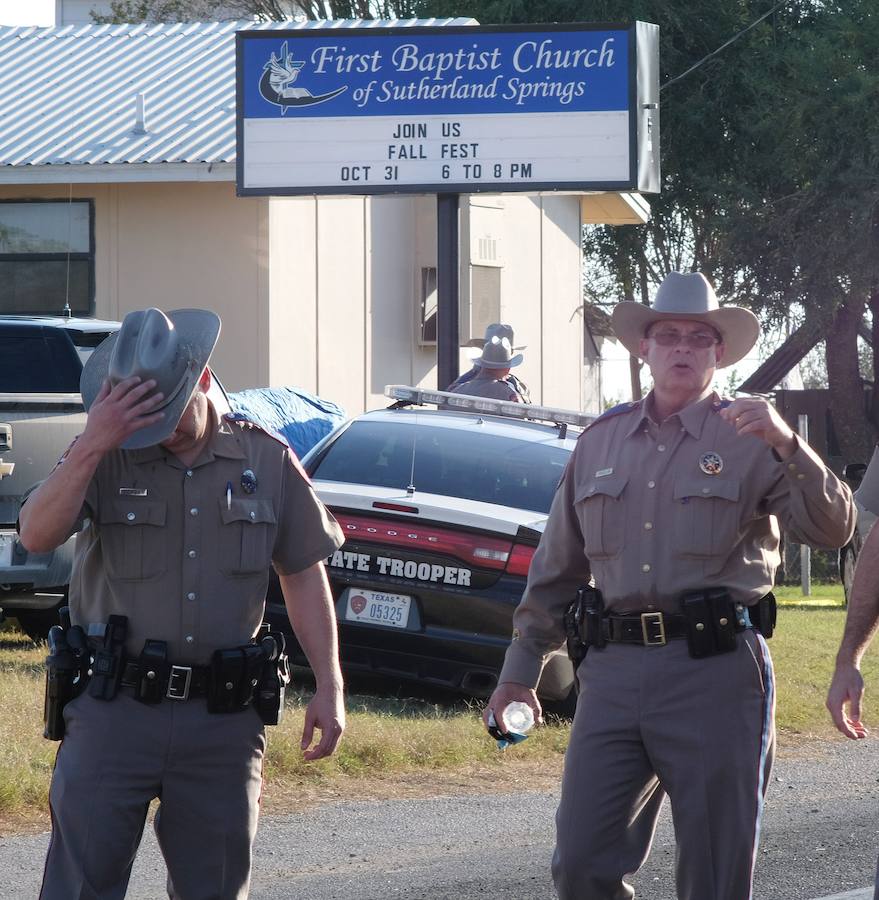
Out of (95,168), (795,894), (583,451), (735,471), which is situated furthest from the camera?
(95,168)

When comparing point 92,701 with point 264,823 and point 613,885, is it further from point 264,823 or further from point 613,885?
point 264,823

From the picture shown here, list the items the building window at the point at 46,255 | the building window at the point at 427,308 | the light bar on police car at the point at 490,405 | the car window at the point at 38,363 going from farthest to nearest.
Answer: the building window at the point at 427,308
the building window at the point at 46,255
the car window at the point at 38,363
the light bar on police car at the point at 490,405

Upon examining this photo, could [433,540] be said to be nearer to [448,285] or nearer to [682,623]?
[682,623]

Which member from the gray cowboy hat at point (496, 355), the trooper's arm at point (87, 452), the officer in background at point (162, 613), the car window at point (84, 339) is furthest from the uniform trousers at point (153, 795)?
the gray cowboy hat at point (496, 355)

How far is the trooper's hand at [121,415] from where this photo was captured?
3803 millimetres

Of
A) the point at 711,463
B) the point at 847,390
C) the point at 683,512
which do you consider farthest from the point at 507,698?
the point at 847,390

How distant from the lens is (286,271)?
56.4 ft

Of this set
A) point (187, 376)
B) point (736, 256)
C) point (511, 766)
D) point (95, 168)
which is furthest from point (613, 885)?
point (736, 256)

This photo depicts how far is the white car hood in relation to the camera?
8.02 m

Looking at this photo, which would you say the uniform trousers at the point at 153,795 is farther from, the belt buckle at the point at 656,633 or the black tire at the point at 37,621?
the black tire at the point at 37,621

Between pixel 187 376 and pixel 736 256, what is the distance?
76.8ft

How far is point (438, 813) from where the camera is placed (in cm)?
676

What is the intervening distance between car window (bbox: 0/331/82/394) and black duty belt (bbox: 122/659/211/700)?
19.2 feet

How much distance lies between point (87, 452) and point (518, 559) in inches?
172
